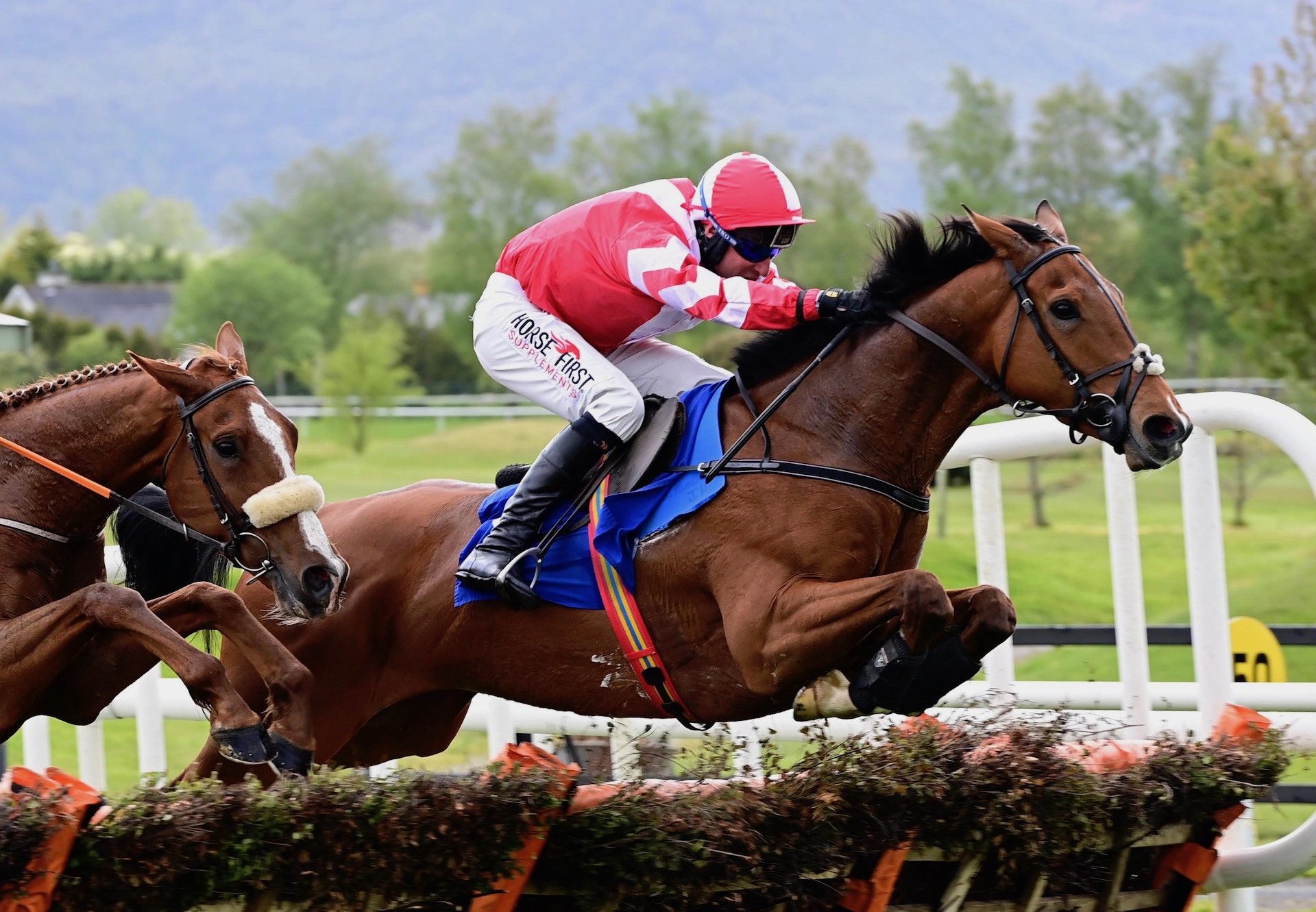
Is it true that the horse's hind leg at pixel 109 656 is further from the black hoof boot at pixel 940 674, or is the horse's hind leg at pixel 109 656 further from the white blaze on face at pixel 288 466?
the black hoof boot at pixel 940 674

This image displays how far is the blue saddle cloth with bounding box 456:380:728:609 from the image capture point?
3.89 m

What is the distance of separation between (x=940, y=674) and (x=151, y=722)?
3264mm

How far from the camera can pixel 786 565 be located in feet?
12.0

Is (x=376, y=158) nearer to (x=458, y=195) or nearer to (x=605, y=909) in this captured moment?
(x=458, y=195)

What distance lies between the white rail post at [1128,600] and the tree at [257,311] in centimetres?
3853

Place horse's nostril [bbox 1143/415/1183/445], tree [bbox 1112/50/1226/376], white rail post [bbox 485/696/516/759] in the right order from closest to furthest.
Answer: horse's nostril [bbox 1143/415/1183/445]
white rail post [bbox 485/696/516/759]
tree [bbox 1112/50/1226/376]

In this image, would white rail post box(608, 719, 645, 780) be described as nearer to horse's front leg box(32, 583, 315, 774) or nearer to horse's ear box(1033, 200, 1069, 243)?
horse's front leg box(32, 583, 315, 774)

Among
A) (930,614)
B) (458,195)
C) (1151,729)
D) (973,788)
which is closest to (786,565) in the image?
(930,614)

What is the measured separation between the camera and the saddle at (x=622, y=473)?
3.97 metres

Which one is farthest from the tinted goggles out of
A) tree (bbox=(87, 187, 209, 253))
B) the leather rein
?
tree (bbox=(87, 187, 209, 253))

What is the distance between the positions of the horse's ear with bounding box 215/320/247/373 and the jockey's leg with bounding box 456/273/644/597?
2.31ft

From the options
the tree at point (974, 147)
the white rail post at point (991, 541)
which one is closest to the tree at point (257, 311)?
the tree at point (974, 147)

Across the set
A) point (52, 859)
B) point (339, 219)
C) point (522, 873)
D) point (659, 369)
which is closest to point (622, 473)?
point (659, 369)

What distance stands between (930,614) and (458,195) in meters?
51.9
